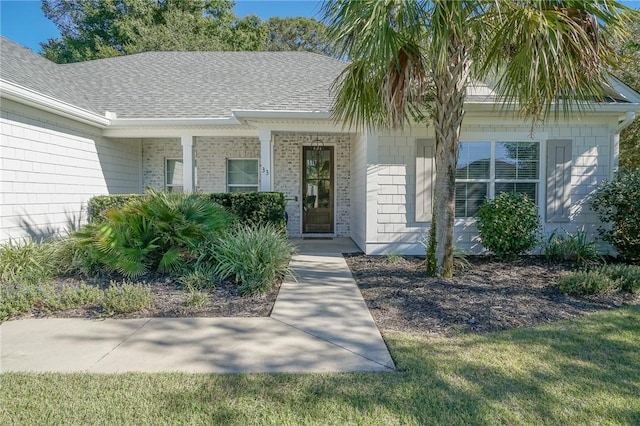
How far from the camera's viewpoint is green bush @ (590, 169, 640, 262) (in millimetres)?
6582

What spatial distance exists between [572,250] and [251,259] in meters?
6.29

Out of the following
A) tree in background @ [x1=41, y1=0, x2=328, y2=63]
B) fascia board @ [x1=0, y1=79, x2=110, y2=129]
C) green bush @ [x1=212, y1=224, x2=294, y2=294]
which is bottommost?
green bush @ [x1=212, y1=224, x2=294, y2=294]

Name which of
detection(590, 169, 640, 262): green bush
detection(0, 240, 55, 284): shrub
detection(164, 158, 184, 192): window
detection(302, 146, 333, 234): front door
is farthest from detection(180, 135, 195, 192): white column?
detection(590, 169, 640, 262): green bush

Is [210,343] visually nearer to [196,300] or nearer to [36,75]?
[196,300]

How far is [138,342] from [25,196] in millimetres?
5042

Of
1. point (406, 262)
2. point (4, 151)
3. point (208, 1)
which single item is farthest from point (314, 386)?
point (208, 1)

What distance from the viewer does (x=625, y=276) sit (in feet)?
16.5

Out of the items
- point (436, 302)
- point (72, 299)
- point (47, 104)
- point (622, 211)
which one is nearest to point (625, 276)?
point (622, 211)

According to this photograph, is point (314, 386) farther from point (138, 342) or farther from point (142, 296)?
point (142, 296)

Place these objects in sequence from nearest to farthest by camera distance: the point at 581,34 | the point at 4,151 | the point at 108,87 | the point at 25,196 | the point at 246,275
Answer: the point at 581,34
the point at 246,275
the point at 4,151
the point at 25,196
the point at 108,87

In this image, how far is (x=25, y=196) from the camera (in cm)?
642

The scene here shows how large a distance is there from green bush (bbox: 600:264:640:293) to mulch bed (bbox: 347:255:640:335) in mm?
197

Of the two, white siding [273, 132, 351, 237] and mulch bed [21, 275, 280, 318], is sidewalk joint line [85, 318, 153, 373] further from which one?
white siding [273, 132, 351, 237]

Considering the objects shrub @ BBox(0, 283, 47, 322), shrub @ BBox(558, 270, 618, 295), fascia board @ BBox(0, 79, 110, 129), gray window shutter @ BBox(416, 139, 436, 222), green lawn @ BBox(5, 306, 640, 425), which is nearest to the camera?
green lawn @ BBox(5, 306, 640, 425)
